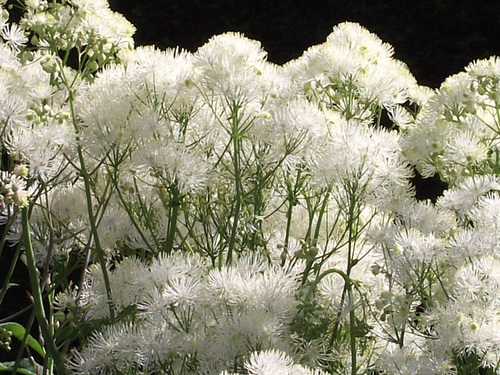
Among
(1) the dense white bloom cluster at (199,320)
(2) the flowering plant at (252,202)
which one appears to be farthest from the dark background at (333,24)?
(1) the dense white bloom cluster at (199,320)

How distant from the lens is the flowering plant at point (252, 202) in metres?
0.87

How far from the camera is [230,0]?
9.46ft

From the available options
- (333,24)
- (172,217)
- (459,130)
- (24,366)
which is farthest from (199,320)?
(333,24)

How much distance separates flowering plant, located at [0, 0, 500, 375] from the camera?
87cm

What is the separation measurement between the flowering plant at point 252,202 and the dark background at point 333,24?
149cm

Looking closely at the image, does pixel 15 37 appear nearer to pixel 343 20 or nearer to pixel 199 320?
pixel 199 320

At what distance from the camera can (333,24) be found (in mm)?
2770

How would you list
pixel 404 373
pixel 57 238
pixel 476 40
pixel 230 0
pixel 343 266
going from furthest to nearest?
1. pixel 230 0
2. pixel 476 40
3. pixel 57 238
4. pixel 343 266
5. pixel 404 373

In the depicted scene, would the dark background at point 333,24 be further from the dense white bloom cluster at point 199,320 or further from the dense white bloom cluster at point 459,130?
the dense white bloom cluster at point 199,320

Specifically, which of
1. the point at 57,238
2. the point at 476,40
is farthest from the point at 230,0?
the point at 57,238

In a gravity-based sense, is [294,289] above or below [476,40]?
below

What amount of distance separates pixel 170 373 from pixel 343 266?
24 centimetres

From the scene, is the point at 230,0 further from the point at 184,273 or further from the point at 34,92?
the point at 184,273

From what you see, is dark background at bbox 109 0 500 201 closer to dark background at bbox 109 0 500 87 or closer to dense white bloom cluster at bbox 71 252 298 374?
dark background at bbox 109 0 500 87
